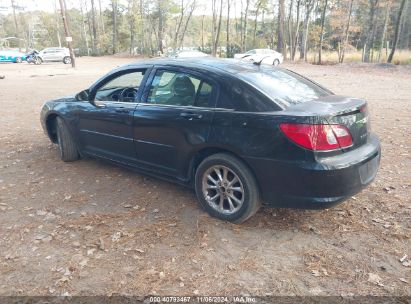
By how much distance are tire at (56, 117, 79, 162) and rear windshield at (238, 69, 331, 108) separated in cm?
298

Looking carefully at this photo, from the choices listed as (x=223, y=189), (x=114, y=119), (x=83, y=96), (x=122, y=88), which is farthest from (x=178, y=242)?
(x=83, y=96)

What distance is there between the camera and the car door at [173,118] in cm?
353

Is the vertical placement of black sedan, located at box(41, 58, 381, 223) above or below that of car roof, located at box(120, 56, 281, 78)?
below

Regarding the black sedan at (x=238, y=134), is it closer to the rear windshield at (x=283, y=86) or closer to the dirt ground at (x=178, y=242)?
the rear windshield at (x=283, y=86)

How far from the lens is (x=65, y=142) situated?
17.2 ft

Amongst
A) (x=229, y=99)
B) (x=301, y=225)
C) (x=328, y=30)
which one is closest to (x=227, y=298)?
(x=301, y=225)

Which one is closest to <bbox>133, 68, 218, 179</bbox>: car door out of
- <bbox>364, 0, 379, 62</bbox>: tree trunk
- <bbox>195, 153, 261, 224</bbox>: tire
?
<bbox>195, 153, 261, 224</bbox>: tire

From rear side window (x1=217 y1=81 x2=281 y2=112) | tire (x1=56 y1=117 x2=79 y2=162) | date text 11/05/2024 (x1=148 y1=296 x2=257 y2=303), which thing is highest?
rear side window (x1=217 y1=81 x2=281 y2=112)

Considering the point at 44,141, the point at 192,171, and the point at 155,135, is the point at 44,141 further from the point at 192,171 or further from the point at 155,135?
the point at 192,171

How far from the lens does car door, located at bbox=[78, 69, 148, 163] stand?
4207mm

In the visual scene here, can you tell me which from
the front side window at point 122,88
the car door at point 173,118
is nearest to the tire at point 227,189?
the car door at point 173,118

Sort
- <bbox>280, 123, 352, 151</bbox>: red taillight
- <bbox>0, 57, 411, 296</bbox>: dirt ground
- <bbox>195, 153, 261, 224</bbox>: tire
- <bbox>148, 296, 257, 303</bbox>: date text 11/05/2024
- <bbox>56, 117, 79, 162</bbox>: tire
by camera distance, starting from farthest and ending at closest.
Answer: <bbox>56, 117, 79, 162</bbox>: tire
<bbox>195, 153, 261, 224</bbox>: tire
<bbox>280, 123, 352, 151</bbox>: red taillight
<bbox>0, 57, 411, 296</bbox>: dirt ground
<bbox>148, 296, 257, 303</bbox>: date text 11/05/2024

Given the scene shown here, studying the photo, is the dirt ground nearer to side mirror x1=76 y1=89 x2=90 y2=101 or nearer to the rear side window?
side mirror x1=76 y1=89 x2=90 y2=101

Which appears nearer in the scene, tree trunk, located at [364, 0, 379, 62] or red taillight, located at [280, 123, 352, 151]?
red taillight, located at [280, 123, 352, 151]
